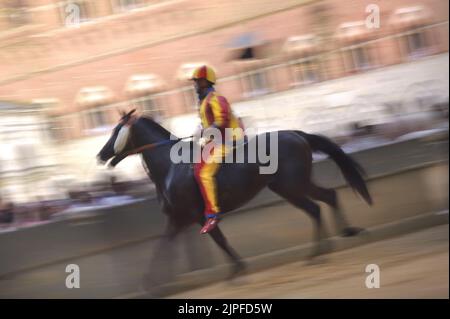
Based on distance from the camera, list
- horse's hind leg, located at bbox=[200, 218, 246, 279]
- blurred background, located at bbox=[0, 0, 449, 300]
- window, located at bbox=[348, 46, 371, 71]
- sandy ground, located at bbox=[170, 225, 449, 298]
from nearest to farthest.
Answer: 1. sandy ground, located at bbox=[170, 225, 449, 298]
2. horse's hind leg, located at bbox=[200, 218, 246, 279]
3. blurred background, located at bbox=[0, 0, 449, 300]
4. window, located at bbox=[348, 46, 371, 71]

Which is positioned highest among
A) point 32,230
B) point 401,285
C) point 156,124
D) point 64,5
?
point 64,5

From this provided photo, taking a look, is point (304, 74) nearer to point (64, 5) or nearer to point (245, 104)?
point (245, 104)

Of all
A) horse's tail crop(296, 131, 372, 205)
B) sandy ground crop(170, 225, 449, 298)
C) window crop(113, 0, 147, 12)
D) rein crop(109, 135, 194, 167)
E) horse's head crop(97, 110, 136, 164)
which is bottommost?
sandy ground crop(170, 225, 449, 298)

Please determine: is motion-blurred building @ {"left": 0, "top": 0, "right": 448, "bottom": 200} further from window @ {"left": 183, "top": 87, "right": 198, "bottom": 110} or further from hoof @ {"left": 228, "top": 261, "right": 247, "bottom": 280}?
hoof @ {"left": 228, "top": 261, "right": 247, "bottom": 280}

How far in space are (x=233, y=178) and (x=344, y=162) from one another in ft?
3.19

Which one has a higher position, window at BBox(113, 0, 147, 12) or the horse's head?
window at BBox(113, 0, 147, 12)

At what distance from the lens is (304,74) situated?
7.62 m

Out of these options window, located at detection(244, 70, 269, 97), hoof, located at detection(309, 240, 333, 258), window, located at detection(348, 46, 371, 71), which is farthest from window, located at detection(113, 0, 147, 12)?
hoof, located at detection(309, 240, 333, 258)

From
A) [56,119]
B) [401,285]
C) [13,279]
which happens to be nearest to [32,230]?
[13,279]

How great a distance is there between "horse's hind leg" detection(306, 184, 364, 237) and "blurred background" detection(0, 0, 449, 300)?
0.65 m

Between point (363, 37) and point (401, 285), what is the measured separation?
2.60 meters

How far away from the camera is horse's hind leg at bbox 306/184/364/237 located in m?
6.83

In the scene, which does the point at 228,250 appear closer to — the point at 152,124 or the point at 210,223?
the point at 210,223

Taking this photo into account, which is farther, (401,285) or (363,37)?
(363,37)
